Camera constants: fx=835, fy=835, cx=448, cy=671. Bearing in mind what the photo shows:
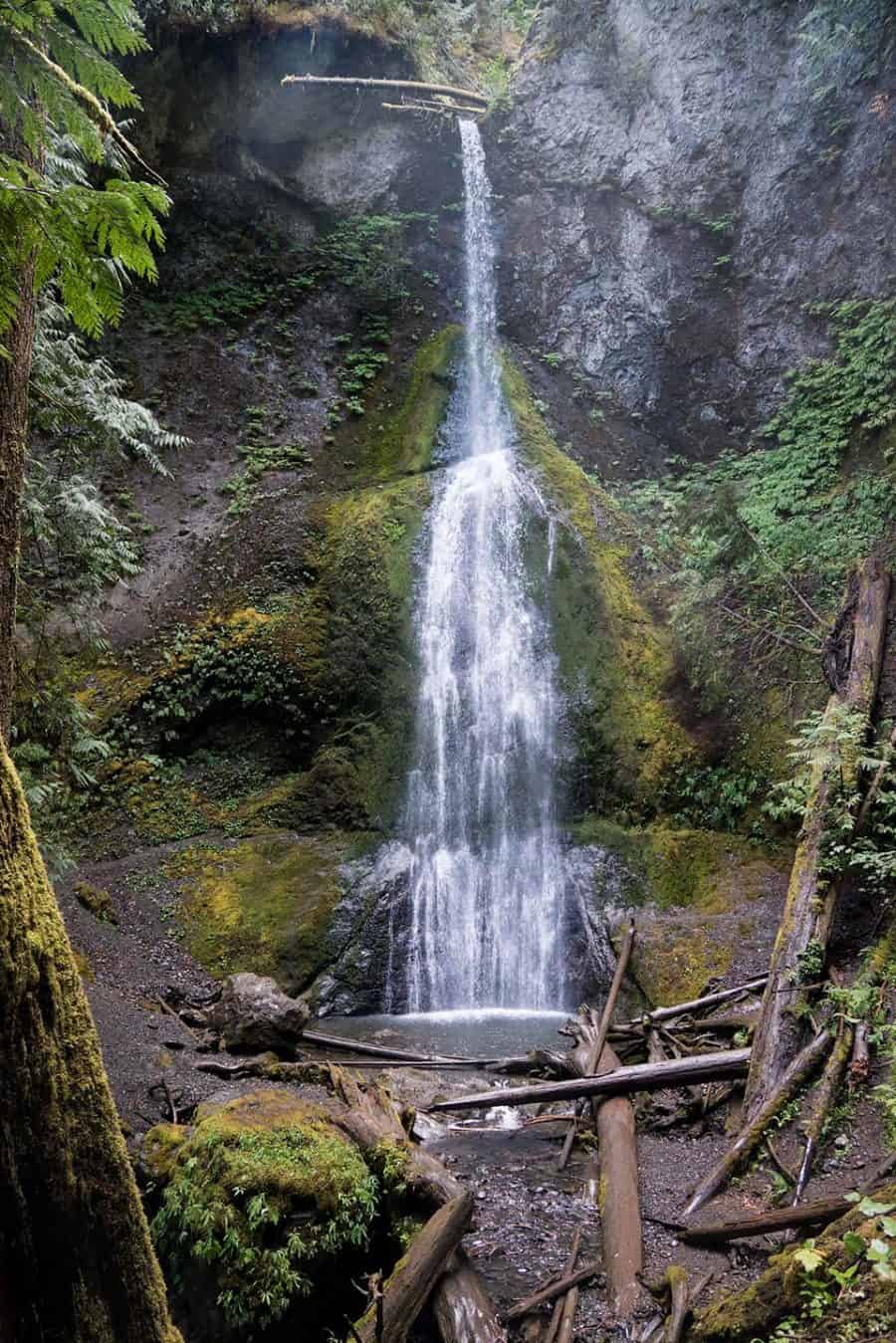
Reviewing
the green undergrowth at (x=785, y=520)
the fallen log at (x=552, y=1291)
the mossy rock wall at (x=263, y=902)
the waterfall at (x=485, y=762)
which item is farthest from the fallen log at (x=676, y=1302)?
the mossy rock wall at (x=263, y=902)

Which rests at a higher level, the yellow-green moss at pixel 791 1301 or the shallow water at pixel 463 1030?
the yellow-green moss at pixel 791 1301

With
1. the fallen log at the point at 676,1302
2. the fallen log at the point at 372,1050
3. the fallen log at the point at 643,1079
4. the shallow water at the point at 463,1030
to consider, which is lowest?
the shallow water at the point at 463,1030

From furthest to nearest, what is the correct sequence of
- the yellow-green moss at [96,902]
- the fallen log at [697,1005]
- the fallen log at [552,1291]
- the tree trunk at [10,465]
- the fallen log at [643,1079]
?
the yellow-green moss at [96,902]
the fallen log at [697,1005]
the fallen log at [643,1079]
the tree trunk at [10,465]
the fallen log at [552,1291]

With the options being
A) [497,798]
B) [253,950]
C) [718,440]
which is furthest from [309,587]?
[718,440]

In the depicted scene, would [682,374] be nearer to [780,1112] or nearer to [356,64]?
[356,64]

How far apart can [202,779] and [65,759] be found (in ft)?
16.2

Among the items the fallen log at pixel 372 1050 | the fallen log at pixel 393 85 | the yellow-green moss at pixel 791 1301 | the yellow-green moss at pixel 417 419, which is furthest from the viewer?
the fallen log at pixel 393 85

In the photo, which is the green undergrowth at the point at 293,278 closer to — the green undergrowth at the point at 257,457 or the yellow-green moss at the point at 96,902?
the green undergrowth at the point at 257,457

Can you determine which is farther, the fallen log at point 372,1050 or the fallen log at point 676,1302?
the fallen log at point 372,1050

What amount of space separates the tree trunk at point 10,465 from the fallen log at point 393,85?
54.1 feet

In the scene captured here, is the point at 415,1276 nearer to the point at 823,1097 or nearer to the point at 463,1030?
the point at 823,1097

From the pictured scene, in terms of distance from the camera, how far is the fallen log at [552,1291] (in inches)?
162

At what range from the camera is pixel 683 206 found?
1720cm

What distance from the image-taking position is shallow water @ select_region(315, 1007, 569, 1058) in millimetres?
8305
